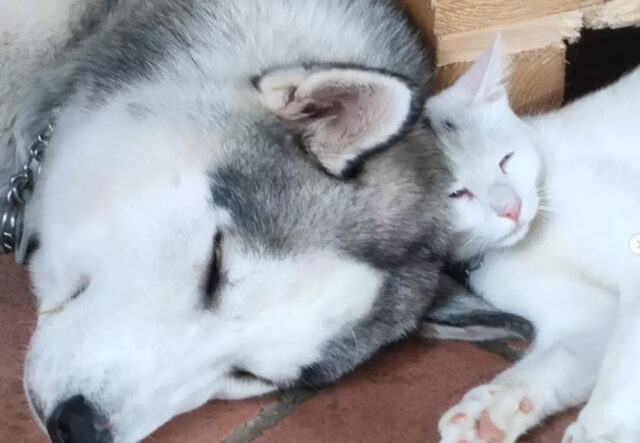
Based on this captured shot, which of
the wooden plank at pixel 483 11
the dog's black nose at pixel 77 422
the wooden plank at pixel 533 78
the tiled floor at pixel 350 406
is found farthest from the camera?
the wooden plank at pixel 533 78

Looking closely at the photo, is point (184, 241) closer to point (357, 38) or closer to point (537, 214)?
point (357, 38)

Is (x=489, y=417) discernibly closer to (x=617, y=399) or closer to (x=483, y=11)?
(x=617, y=399)

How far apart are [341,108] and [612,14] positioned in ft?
2.98

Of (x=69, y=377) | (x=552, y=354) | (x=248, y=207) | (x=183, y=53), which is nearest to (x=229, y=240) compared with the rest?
(x=248, y=207)

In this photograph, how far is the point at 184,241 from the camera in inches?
56.4

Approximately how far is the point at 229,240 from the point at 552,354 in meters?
0.69

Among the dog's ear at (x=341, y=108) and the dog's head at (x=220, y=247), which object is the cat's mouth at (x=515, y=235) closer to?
the dog's head at (x=220, y=247)

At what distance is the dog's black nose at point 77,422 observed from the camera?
134cm

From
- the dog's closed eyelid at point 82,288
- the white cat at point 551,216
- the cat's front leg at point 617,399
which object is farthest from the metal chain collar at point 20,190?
the cat's front leg at point 617,399

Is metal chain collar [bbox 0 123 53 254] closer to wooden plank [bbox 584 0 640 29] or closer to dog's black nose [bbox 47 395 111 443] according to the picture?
dog's black nose [bbox 47 395 111 443]

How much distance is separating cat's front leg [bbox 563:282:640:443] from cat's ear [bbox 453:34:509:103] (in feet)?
1.75

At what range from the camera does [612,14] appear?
A: 2088 millimetres

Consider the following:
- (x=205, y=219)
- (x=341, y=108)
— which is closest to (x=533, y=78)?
(x=341, y=108)

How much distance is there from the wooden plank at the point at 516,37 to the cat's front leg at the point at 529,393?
2.14 feet
